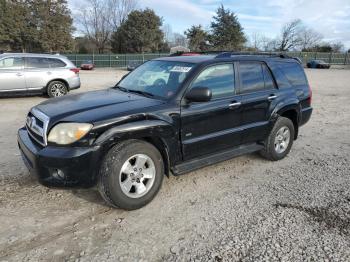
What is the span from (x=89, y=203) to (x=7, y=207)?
899 mm

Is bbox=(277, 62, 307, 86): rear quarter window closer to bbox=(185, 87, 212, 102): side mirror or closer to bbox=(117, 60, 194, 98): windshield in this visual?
bbox=(117, 60, 194, 98): windshield

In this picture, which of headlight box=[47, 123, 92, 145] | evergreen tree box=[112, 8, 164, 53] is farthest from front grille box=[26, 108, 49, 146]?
evergreen tree box=[112, 8, 164, 53]

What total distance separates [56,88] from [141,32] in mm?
43643

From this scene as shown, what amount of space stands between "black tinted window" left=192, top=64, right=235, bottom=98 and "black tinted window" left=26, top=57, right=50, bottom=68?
8.70 m

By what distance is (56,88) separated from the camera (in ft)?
38.2

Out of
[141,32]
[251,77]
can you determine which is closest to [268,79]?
[251,77]

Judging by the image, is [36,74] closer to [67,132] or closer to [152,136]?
[67,132]

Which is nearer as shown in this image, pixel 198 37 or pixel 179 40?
pixel 198 37

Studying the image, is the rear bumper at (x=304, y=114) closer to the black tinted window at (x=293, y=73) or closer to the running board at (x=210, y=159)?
the black tinted window at (x=293, y=73)

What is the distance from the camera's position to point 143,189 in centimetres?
380

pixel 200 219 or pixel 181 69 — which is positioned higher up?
pixel 181 69

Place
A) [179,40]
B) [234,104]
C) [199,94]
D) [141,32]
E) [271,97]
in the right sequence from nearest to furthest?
[199,94], [234,104], [271,97], [141,32], [179,40]

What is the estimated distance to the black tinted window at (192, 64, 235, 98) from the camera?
14.0ft

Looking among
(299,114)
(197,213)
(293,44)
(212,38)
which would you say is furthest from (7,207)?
(293,44)
